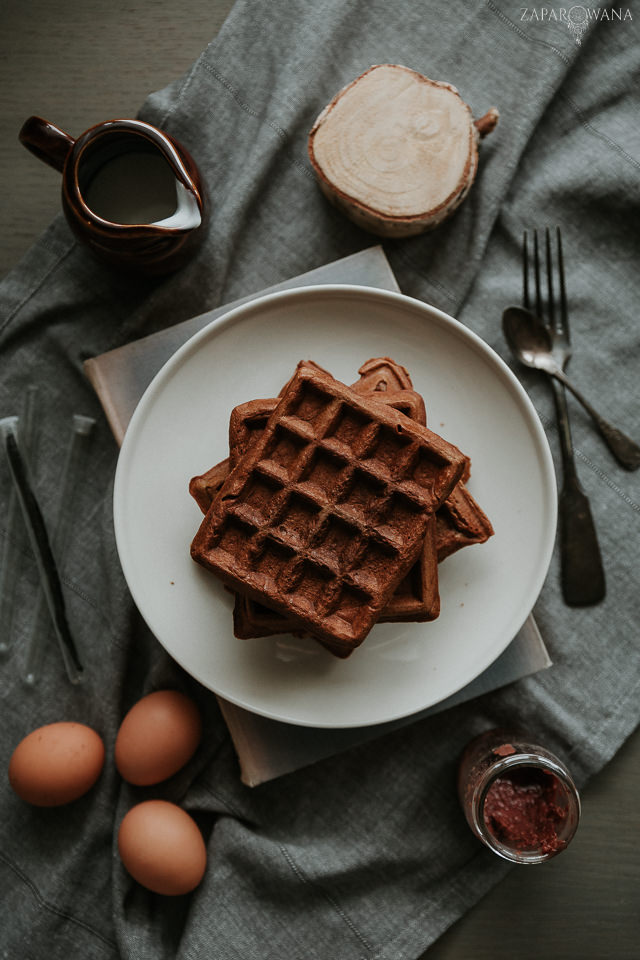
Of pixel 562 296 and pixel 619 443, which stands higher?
pixel 562 296

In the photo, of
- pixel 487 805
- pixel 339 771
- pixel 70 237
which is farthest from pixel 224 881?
pixel 70 237

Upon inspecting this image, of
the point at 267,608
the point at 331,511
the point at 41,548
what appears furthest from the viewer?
the point at 41,548

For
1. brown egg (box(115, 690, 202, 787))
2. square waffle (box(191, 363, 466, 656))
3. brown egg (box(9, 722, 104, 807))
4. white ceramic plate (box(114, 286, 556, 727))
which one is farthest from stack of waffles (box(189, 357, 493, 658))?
brown egg (box(9, 722, 104, 807))

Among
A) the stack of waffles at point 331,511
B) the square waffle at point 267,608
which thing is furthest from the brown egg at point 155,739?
the stack of waffles at point 331,511

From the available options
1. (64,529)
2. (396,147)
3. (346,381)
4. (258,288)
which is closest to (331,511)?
(346,381)

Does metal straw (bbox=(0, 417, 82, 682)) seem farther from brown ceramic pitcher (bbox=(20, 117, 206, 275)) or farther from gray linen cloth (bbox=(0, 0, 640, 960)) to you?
brown ceramic pitcher (bbox=(20, 117, 206, 275))

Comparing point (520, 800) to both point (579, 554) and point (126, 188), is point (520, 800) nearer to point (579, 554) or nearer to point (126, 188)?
point (579, 554)

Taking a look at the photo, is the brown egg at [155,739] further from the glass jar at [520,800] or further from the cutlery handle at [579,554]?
the cutlery handle at [579,554]
